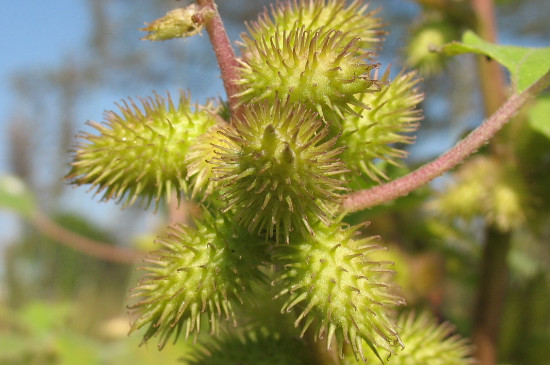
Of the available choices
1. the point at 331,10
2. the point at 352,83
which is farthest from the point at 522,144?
the point at 352,83

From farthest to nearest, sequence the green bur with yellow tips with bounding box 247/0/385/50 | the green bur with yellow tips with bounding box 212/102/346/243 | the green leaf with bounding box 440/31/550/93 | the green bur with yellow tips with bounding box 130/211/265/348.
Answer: the green leaf with bounding box 440/31/550/93 → the green bur with yellow tips with bounding box 247/0/385/50 → the green bur with yellow tips with bounding box 130/211/265/348 → the green bur with yellow tips with bounding box 212/102/346/243

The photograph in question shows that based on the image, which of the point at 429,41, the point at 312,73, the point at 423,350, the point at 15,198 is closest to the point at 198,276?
the point at 312,73

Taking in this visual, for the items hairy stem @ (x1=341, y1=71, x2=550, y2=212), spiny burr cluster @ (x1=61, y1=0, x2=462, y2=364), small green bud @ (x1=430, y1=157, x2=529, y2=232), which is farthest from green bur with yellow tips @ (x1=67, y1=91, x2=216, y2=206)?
small green bud @ (x1=430, y1=157, x2=529, y2=232)

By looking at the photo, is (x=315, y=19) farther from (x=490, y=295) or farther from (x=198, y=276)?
(x=490, y=295)

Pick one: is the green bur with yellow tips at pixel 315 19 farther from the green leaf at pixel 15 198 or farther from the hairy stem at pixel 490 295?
the green leaf at pixel 15 198

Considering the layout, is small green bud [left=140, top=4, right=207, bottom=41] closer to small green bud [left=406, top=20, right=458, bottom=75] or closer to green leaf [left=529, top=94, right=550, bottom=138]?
green leaf [left=529, top=94, right=550, bottom=138]

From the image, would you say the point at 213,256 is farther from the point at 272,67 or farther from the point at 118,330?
the point at 118,330
